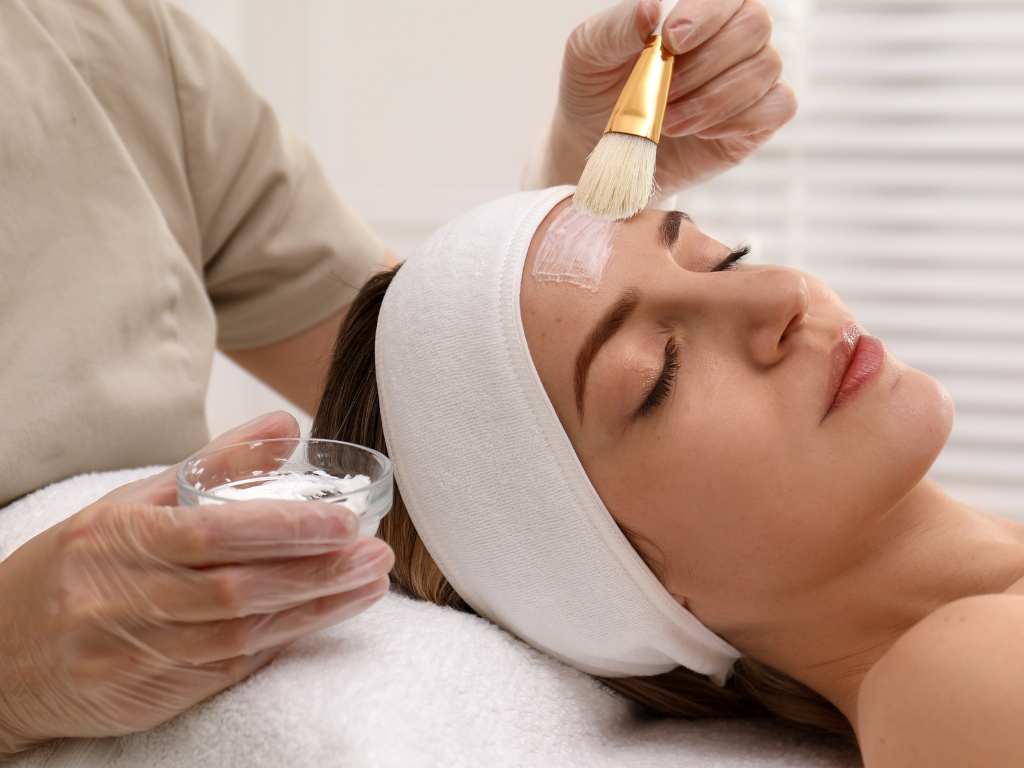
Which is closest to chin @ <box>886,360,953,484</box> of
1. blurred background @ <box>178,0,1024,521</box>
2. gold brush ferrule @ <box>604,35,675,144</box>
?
gold brush ferrule @ <box>604,35,675,144</box>

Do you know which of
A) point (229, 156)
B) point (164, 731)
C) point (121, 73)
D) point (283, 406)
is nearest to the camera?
point (164, 731)

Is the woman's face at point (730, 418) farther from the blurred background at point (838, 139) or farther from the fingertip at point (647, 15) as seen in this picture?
the blurred background at point (838, 139)

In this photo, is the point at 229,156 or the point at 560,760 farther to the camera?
the point at 229,156

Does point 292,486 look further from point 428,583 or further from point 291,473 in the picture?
point 428,583

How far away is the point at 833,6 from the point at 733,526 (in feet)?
5.14

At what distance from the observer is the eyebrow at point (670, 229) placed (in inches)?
36.0

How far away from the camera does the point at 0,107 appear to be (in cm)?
105

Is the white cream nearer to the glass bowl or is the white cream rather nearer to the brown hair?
the glass bowl

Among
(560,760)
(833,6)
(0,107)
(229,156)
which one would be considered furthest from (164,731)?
(833,6)

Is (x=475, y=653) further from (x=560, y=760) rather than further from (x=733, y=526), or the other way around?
(x=733, y=526)

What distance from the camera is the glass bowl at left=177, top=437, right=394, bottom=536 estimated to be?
67 cm

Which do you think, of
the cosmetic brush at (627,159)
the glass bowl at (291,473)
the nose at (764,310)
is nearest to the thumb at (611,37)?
the cosmetic brush at (627,159)

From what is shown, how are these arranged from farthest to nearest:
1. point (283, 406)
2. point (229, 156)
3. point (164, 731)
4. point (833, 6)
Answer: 1. point (283, 406)
2. point (833, 6)
3. point (229, 156)
4. point (164, 731)

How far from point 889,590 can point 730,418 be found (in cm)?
27
